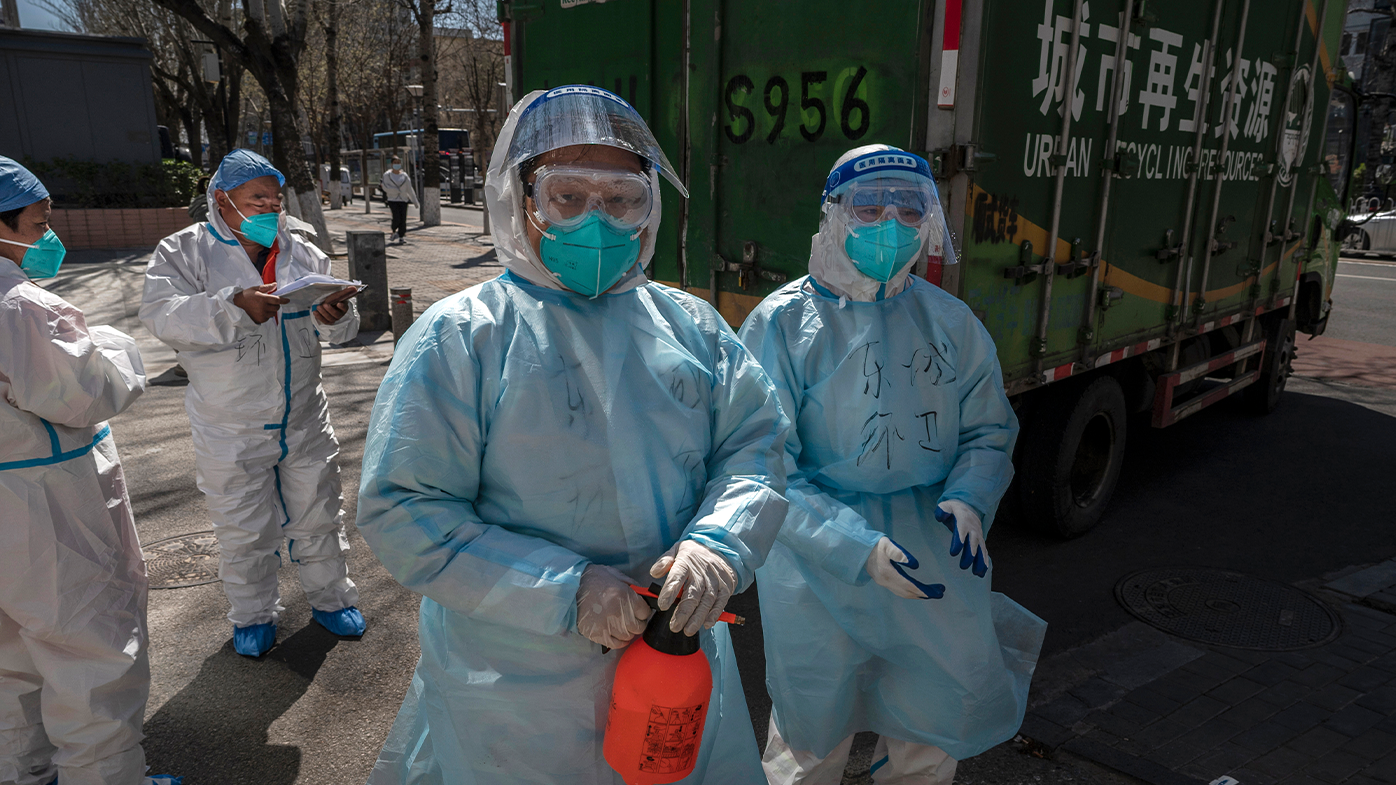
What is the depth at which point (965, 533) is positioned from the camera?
93.1 inches

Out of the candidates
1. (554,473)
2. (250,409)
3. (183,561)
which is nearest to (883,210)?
(554,473)

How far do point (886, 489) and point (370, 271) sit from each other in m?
8.70

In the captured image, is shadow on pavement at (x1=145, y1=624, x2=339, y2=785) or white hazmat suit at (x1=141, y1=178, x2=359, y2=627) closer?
shadow on pavement at (x1=145, y1=624, x2=339, y2=785)

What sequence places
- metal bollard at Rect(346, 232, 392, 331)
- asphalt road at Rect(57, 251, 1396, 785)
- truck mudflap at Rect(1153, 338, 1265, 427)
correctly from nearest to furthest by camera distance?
Result: 1. asphalt road at Rect(57, 251, 1396, 785)
2. truck mudflap at Rect(1153, 338, 1265, 427)
3. metal bollard at Rect(346, 232, 392, 331)

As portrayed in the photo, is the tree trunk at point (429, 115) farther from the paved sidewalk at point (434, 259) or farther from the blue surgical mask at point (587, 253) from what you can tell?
the blue surgical mask at point (587, 253)

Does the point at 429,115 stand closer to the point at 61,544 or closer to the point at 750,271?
the point at 750,271

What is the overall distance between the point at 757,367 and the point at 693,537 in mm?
491

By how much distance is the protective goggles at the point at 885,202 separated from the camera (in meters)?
2.63

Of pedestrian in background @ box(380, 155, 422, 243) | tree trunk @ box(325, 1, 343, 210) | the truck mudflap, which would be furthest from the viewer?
pedestrian in background @ box(380, 155, 422, 243)

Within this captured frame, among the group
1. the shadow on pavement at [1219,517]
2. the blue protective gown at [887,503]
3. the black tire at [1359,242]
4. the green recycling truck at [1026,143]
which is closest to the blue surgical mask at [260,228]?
the green recycling truck at [1026,143]

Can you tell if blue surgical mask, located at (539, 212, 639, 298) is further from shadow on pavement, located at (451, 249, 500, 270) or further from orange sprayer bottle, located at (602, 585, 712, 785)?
shadow on pavement, located at (451, 249, 500, 270)

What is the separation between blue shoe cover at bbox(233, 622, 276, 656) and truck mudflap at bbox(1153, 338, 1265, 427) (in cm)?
532

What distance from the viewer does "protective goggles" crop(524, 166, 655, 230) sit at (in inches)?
72.0

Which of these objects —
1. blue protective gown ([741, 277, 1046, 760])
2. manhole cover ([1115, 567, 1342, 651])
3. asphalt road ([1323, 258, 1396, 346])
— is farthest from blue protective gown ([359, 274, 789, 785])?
asphalt road ([1323, 258, 1396, 346])
